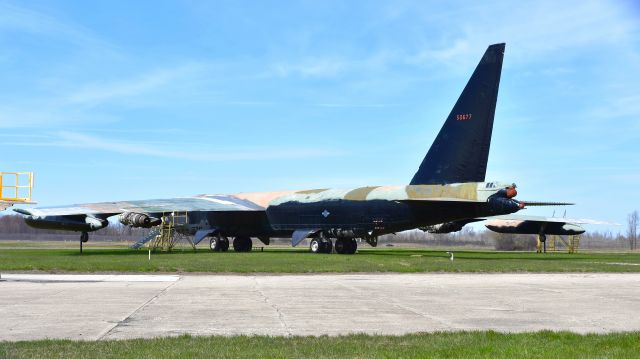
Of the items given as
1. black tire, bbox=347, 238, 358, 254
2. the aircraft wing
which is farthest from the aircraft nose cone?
the aircraft wing

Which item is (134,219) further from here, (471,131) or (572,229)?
(572,229)

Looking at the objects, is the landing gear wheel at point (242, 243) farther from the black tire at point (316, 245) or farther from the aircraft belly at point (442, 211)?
the aircraft belly at point (442, 211)

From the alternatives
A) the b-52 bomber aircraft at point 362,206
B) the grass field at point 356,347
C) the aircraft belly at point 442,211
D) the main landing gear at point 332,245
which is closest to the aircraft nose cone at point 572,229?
the b-52 bomber aircraft at point 362,206

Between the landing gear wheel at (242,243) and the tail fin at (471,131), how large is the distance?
59.4 ft

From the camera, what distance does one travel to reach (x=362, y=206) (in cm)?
4262

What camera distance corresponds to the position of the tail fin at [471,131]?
35906 mm

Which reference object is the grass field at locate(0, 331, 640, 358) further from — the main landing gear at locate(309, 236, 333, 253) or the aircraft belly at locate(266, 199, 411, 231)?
the main landing gear at locate(309, 236, 333, 253)

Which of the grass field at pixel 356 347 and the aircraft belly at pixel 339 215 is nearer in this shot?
the grass field at pixel 356 347

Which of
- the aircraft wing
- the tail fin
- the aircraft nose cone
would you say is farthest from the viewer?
the aircraft nose cone

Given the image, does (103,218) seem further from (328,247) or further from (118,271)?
(118,271)

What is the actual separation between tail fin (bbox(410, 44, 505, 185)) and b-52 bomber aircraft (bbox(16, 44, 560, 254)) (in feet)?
0.16

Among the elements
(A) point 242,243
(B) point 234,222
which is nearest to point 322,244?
(B) point 234,222

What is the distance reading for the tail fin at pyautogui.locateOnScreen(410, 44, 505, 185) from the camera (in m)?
35.9

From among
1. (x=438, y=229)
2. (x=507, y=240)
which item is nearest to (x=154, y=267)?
(x=438, y=229)
